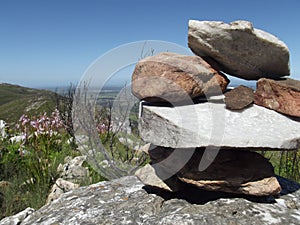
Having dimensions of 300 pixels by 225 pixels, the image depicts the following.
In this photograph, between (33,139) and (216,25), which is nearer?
(216,25)

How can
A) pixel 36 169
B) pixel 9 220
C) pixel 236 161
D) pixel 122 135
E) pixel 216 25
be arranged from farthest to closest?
pixel 122 135 < pixel 36 169 < pixel 9 220 < pixel 236 161 < pixel 216 25

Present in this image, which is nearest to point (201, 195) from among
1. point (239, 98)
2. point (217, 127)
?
point (217, 127)

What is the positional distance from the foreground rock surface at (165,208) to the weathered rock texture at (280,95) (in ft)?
2.88

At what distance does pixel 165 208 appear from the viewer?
2.61 m

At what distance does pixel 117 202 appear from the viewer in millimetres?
2850

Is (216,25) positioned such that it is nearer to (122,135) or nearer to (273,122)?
(273,122)

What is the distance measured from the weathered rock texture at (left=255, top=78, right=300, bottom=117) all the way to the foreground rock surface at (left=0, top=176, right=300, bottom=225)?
0.88 meters

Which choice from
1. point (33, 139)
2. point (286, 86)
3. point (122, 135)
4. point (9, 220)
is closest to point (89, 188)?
point (9, 220)

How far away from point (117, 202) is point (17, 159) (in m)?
3.66

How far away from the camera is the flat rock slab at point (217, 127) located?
7.35 ft

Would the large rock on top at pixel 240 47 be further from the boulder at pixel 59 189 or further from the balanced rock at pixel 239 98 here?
the boulder at pixel 59 189

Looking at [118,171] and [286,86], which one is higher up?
[286,86]

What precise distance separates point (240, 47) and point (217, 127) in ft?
2.49

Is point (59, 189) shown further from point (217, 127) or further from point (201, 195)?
point (217, 127)
